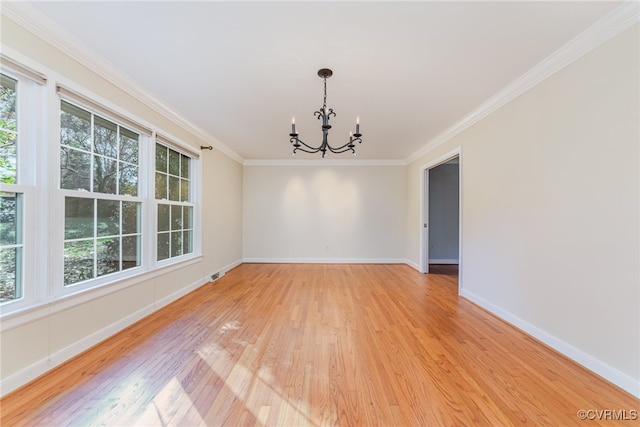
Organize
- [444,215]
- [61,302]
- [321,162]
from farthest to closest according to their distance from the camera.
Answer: [444,215] → [321,162] → [61,302]

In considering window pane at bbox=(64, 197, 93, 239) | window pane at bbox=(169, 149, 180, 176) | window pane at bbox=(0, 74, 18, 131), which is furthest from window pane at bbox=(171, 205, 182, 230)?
window pane at bbox=(0, 74, 18, 131)

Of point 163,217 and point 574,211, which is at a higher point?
point 574,211

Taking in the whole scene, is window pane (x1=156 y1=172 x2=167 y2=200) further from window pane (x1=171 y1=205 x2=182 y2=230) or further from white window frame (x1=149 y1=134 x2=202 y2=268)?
window pane (x1=171 y1=205 x2=182 y2=230)

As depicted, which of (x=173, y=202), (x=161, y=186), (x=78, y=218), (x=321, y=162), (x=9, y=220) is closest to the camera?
(x=9, y=220)

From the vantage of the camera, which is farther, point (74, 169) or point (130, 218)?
point (130, 218)

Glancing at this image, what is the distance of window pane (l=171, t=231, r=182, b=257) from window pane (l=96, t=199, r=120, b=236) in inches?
40.1

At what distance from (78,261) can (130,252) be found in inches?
23.8

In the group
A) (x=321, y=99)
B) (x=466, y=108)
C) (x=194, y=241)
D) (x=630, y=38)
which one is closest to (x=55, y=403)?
(x=194, y=241)

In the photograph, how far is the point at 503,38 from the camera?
77.8 inches

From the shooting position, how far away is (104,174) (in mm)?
2484

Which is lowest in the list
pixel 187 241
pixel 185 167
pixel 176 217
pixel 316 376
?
pixel 316 376

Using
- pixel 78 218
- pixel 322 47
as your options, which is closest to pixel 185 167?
pixel 78 218

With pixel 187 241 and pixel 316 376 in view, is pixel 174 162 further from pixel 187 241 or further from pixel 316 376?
pixel 316 376

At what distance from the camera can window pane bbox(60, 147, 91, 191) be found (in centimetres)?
208
